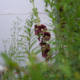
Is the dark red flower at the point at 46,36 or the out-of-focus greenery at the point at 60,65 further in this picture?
the dark red flower at the point at 46,36

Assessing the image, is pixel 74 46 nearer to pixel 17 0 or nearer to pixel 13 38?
pixel 13 38

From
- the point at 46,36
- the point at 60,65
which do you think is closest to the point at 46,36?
the point at 46,36

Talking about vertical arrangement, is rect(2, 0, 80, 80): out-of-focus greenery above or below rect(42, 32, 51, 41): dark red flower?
below

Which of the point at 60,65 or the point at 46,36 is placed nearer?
the point at 60,65

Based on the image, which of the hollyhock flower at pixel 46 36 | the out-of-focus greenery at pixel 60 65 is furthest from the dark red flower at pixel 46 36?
the out-of-focus greenery at pixel 60 65

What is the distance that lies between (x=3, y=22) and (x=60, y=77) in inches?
104

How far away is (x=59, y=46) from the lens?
1081mm

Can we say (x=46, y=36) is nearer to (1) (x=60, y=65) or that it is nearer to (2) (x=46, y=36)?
(2) (x=46, y=36)

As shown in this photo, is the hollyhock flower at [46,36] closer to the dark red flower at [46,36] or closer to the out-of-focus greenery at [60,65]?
the dark red flower at [46,36]

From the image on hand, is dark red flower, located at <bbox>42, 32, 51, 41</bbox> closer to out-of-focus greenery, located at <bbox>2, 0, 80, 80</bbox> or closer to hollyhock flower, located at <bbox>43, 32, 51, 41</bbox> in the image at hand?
hollyhock flower, located at <bbox>43, 32, 51, 41</bbox>

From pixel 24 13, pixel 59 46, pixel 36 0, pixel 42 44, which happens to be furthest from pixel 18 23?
pixel 59 46

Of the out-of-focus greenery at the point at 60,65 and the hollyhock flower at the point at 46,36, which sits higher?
the hollyhock flower at the point at 46,36

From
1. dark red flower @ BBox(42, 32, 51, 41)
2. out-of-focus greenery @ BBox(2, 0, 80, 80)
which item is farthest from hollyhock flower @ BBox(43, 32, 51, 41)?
out-of-focus greenery @ BBox(2, 0, 80, 80)

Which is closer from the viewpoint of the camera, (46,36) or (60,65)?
(60,65)
